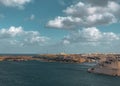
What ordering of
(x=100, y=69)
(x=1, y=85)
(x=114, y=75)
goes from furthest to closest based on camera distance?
(x=100, y=69) < (x=114, y=75) < (x=1, y=85)

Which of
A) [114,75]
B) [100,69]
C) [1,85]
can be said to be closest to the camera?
[1,85]

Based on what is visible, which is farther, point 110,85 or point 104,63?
point 104,63

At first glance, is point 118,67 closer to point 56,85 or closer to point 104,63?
point 104,63

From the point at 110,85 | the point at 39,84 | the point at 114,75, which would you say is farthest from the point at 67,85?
the point at 114,75

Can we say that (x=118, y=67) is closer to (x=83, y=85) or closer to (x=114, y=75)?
(x=114, y=75)

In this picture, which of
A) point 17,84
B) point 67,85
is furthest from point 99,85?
point 17,84

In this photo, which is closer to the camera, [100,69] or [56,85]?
[56,85]

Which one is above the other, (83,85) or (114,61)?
(114,61)
